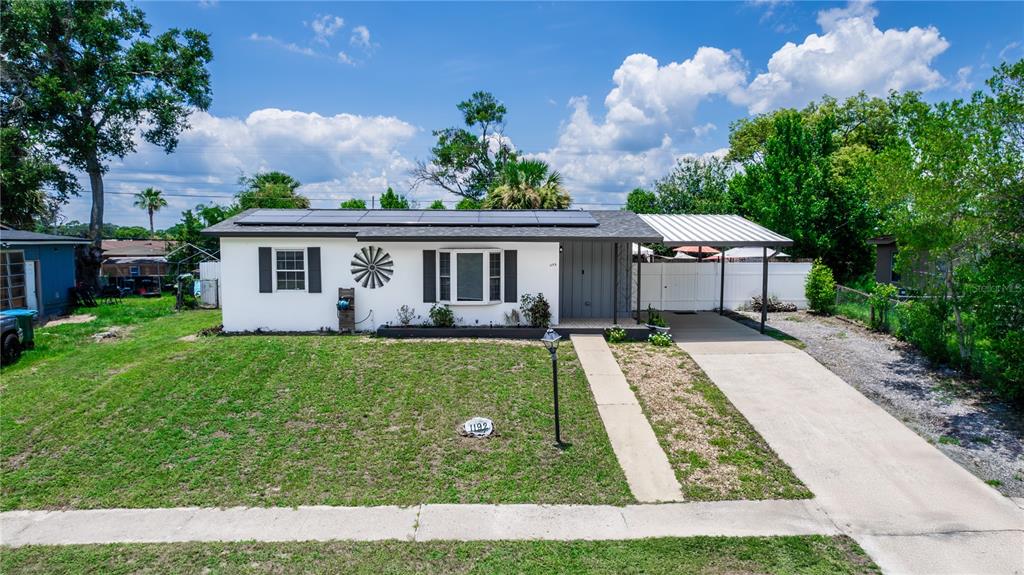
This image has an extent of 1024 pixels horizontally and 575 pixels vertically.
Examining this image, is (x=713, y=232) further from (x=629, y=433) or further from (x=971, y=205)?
(x=629, y=433)

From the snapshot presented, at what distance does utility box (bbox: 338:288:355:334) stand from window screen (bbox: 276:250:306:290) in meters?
1.01

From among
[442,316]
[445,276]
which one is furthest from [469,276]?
[442,316]

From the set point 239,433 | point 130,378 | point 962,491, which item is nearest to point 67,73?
point 130,378

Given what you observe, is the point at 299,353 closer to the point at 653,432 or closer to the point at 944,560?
the point at 653,432

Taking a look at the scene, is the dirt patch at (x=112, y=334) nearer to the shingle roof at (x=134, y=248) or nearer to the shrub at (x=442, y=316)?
the shrub at (x=442, y=316)

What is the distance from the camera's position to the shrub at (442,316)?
41.3ft

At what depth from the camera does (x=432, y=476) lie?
6742 mm

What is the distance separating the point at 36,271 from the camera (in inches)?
690

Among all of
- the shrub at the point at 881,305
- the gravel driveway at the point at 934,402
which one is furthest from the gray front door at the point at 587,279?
the shrub at the point at 881,305

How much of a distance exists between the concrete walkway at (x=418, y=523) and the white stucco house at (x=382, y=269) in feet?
23.1

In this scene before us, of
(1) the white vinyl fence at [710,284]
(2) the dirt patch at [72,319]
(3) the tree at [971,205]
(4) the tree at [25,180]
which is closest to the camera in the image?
(3) the tree at [971,205]

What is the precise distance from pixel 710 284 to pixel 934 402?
8.81m

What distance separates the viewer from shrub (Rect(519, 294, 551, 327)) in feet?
41.3

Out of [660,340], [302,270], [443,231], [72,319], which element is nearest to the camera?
[660,340]
